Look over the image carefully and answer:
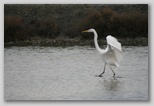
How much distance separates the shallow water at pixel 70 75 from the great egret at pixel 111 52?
0.06 meters

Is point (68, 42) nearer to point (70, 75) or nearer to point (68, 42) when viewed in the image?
point (68, 42)

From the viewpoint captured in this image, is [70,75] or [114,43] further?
[70,75]

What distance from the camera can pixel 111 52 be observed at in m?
58.1

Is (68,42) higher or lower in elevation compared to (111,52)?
higher

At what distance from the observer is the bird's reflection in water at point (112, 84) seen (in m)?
58.0

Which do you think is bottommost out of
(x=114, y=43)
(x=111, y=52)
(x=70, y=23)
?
(x=111, y=52)

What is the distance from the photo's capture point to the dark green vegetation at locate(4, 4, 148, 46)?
57969 millimetres

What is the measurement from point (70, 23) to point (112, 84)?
0.81 m

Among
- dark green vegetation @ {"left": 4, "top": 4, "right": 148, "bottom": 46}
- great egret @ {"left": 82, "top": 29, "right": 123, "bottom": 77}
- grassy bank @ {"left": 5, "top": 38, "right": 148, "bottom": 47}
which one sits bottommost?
great egret @ {"left": 82, "top": 29, "right": 123, "bottom": 77}

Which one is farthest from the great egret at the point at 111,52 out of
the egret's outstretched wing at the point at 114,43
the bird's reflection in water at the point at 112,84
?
the bird's reflection in water at the point at 112,84

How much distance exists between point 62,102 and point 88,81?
1.30 ft

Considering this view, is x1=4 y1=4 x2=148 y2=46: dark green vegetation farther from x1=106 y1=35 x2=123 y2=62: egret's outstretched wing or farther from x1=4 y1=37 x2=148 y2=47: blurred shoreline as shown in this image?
x1=106 y1=35 x2=123 y2=62: egret's outstretched wing

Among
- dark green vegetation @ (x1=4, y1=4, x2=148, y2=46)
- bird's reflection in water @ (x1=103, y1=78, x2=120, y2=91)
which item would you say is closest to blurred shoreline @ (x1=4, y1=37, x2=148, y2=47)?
dark green vegetation @ (x1=4, y1=4, x2=148, y2=46)

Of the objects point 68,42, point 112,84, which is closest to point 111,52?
point 112,84
